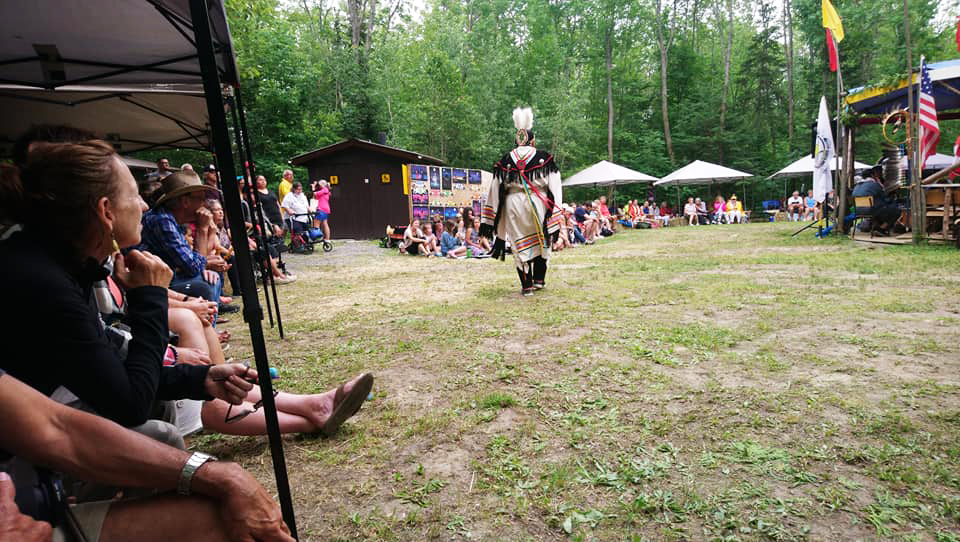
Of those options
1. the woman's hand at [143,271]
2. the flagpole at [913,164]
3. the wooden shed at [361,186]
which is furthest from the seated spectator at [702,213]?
the woman's hand at [143,271]

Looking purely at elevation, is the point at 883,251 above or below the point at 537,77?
below

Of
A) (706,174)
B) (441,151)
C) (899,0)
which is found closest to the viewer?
(706,174)

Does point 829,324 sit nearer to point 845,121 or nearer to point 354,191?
point 845,121

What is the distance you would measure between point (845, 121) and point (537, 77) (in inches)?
993

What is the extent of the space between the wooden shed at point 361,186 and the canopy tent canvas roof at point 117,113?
11.4 metres

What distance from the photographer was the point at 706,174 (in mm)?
23234

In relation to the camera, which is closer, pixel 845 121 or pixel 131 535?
pixel 131 535

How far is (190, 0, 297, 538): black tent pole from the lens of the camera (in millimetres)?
1408

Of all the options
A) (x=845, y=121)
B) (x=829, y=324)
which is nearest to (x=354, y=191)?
(x=845, y=121)

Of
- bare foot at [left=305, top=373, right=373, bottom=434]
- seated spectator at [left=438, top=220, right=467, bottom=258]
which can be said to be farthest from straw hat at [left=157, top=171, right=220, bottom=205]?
seated spectator at [left=438, top=220, right=467, bottom=258]

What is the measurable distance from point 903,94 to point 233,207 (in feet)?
41.9

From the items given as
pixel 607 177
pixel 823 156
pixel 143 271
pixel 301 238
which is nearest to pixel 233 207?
pixel 143 271

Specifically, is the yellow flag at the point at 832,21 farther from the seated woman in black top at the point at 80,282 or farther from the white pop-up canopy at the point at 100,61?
the seated woman in black top at the point at 80,282

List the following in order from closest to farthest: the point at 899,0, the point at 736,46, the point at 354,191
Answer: the point at 354,191 → the point at 899,0 → the point at 736,46
